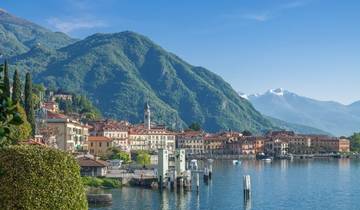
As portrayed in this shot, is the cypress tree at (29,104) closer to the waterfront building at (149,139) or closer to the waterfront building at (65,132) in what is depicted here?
the waterfront building at (65,132)

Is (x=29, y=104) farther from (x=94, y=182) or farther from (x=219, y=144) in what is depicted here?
(x=219, y=144)

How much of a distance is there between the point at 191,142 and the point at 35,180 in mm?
167306

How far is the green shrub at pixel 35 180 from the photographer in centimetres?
1639

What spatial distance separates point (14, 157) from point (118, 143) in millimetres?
130108

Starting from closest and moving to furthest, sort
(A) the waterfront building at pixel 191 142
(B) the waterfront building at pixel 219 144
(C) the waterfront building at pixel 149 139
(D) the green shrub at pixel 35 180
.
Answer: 1. (D) the green shrub at pixel 35 180
2. (C) the waterfront building at pixel 149 139
3. (A) the waterfront building at pixel 191 142
4. (B) the waterfront building at pixel 219 144

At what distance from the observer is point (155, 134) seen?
168m

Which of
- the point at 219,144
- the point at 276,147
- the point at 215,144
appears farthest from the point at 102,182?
the point at 276,147

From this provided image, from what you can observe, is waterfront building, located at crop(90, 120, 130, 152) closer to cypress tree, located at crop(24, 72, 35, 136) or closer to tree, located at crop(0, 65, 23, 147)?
cypress tree, located at crop(24, 72, 35, 136)

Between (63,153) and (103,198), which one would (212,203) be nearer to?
(103,198)

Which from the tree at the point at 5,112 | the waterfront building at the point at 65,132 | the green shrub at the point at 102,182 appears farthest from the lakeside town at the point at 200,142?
the tree at the point at 5,112

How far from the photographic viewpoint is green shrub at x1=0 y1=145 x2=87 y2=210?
53.8 feet

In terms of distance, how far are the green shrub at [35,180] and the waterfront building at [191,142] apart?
163 metres

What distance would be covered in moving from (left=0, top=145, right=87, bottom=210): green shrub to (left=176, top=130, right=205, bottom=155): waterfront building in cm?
16305

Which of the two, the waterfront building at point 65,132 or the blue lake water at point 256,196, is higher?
the waterfront building at point 65,132
